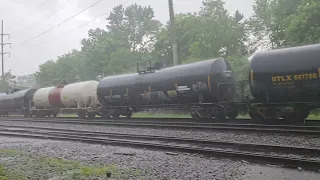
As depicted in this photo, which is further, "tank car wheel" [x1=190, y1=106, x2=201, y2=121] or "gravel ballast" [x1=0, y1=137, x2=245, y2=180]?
"tank car wheel" [x1=190, y1=106, x2=201, y2=121]

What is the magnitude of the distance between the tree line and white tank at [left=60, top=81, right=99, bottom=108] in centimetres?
716

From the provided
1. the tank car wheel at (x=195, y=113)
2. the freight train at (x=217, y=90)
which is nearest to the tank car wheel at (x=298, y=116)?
the freight train at (x=217, y=90)

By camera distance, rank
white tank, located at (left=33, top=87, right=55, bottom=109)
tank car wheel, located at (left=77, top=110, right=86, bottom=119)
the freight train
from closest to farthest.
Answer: the freight train, tank car wheel, located at (left=77, top=110, right=86, bottom=119), white tank, located at (left=33, top=87, right=55, bottom=109)

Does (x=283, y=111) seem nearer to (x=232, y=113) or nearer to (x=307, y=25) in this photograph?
(x=232, y=113)

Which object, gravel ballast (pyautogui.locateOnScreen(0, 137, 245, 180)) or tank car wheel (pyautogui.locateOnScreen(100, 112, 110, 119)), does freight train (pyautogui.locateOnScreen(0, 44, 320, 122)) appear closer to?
tank car wheel (pyautogui.locateOnScreen(100, 112, 110, 119))

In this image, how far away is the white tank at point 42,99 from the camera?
95.1ft

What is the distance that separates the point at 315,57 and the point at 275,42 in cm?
2016

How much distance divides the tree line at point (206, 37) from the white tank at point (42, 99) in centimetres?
268

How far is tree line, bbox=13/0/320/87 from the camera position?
22902mm

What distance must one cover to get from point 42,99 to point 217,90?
19748mm

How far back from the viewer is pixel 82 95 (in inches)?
977

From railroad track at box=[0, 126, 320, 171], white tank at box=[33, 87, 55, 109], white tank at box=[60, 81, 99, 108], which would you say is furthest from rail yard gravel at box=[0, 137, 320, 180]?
white tank at box=[33, 87, 55, 109]

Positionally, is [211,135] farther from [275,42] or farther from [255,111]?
[275,42]

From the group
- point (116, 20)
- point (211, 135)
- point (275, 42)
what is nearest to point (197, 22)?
point (275, 42)
